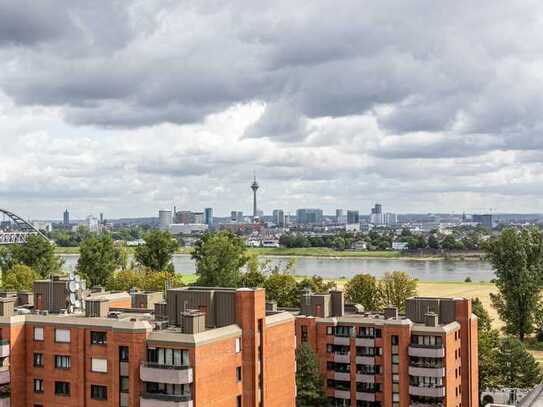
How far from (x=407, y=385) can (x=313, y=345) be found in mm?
7606

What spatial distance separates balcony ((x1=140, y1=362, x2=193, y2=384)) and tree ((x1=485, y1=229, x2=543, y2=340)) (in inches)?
2197

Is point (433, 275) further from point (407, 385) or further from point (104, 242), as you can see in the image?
point (407, 385)

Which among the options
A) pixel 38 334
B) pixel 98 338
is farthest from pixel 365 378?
pixel 38 334

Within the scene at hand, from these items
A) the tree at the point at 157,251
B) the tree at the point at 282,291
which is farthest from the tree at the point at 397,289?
the tree at the point at 157,251

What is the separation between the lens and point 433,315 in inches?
1966

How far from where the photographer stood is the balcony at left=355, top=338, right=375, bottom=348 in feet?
172

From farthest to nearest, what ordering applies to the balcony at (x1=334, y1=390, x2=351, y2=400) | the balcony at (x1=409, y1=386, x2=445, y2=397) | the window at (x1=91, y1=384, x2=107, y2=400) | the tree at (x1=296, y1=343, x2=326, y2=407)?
the balcony at (x1=334, y1=390, x2=351, y2=400) < the tree at (x1=296, y1=343, x2=326, y2=407) < the balcony at (x1=409, y1=386, x2=445, y2=397) < the window at (x1=91, y1=384, x2=107, y2=400)

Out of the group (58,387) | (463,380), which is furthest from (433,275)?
(58,387)

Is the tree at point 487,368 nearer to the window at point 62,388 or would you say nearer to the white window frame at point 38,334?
the window at point 62,388

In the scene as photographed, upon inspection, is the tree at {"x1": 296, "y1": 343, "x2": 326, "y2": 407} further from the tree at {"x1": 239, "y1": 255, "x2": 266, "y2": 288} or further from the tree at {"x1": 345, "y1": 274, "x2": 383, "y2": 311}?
the tree at {"x1": 239, "y1": 255, "x2": 266, "y2": 288}

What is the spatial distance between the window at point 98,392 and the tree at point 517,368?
34.5 metres

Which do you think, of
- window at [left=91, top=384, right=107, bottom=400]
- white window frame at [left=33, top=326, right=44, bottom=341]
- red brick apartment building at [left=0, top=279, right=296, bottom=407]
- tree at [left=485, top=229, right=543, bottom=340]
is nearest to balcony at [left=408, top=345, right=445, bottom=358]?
red brick apartment building at [left=0, top=279, right=296, bottom=407]

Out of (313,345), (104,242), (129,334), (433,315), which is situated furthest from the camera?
(104,242)

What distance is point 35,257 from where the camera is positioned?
101625 millimetres
